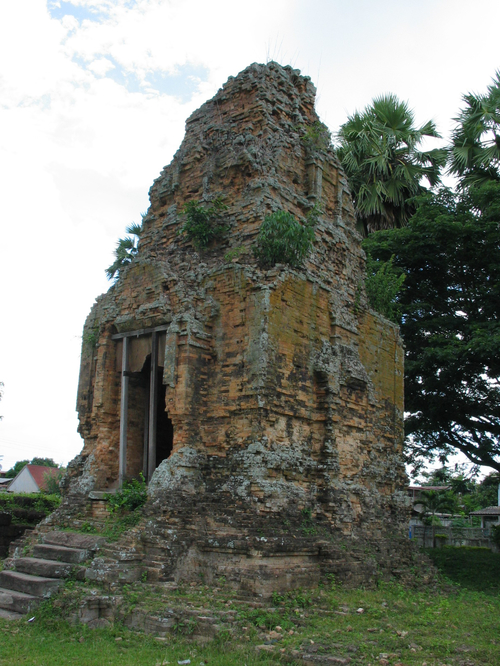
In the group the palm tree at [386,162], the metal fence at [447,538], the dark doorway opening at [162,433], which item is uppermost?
the palm tree at [386,162]

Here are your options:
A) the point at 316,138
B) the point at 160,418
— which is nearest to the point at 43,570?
the point at 160,418

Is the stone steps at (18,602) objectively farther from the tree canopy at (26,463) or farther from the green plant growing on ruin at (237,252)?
the tree canopy at (26,463)

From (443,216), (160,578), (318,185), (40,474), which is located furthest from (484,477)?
(40,474)

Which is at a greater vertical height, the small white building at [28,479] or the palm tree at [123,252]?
the palm tree at [123,252]

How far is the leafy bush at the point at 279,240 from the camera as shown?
973cm

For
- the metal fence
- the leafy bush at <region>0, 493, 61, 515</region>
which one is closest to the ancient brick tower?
the leafy bush at <region>0, 493, 61, 515</region>

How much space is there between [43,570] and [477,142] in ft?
58.2

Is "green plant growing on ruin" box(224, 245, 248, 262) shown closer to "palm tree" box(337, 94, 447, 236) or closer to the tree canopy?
"palm tree" box(337, 94, 447, 236)

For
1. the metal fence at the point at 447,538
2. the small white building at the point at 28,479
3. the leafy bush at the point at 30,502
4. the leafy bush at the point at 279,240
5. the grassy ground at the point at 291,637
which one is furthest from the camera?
the small white building at the point at 28,479

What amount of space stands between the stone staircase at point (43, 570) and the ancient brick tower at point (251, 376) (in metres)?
0.88

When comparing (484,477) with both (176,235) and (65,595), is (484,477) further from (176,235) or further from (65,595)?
(65,595)

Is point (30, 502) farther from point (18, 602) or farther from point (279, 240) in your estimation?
point (279, 240)

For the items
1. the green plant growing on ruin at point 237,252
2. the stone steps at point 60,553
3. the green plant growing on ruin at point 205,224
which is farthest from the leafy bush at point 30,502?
the green plant growing on ruin at point 237,252

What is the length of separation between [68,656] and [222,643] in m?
1.57
